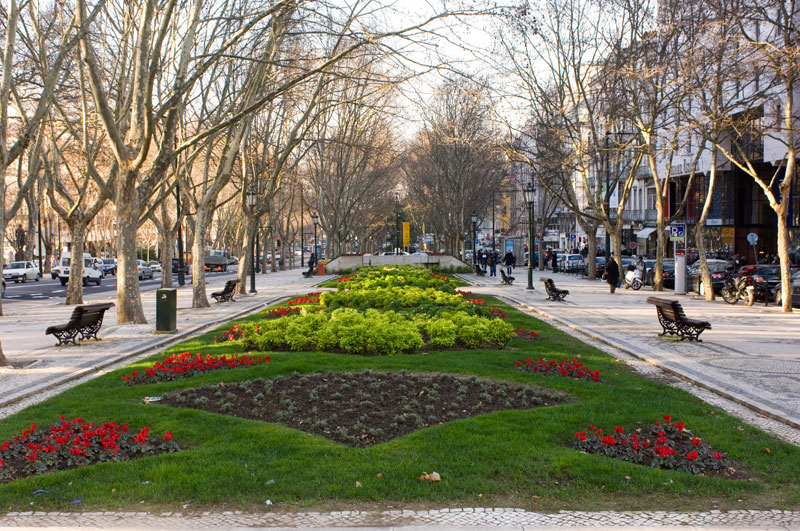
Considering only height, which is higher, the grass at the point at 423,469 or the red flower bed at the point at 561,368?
the red flower bed at the point at 561,368

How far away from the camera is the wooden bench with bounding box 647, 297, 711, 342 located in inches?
601

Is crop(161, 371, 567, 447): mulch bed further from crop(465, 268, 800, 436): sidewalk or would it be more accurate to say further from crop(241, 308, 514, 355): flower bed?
crop(465, 268, 800, 436): sidewalk

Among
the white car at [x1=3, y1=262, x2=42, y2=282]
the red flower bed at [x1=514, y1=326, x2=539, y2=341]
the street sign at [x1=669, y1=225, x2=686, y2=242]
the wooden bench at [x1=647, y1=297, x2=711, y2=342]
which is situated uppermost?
the street sign at [x1=669, y1=225, x2=686, y2=242]

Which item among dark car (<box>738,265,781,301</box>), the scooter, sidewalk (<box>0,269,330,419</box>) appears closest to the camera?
sidewalk (<box>0,269,330,419</box>)

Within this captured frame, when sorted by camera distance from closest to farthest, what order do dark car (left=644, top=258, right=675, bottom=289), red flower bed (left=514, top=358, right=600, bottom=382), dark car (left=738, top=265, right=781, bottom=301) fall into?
red flower bed (left=514, top=358, right=600, bottom=382)
dark car (left=738, top=265, right=781, bottom=301)
dark car (left=644, top=258, right=675, bottom=289)

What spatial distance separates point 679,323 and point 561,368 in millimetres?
5616

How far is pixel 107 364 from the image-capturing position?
42.0 feet

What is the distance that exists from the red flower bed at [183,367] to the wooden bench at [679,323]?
27.7ft

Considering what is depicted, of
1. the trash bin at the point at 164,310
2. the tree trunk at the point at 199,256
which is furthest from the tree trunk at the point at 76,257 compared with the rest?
the trash bin at the point at 164,310

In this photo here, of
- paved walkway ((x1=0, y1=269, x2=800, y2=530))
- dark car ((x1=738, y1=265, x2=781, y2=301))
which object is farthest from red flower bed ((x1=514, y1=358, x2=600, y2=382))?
dark car ((x1=738, y1=265, x2=781, y2=301))

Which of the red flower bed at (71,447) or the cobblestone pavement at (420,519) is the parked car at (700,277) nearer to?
the cobblestone pavement at (420,519)

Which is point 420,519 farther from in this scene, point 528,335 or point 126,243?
point 126,243

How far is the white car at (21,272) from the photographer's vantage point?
5094 centimetres

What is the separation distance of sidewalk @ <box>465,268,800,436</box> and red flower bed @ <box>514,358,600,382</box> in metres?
1.57
